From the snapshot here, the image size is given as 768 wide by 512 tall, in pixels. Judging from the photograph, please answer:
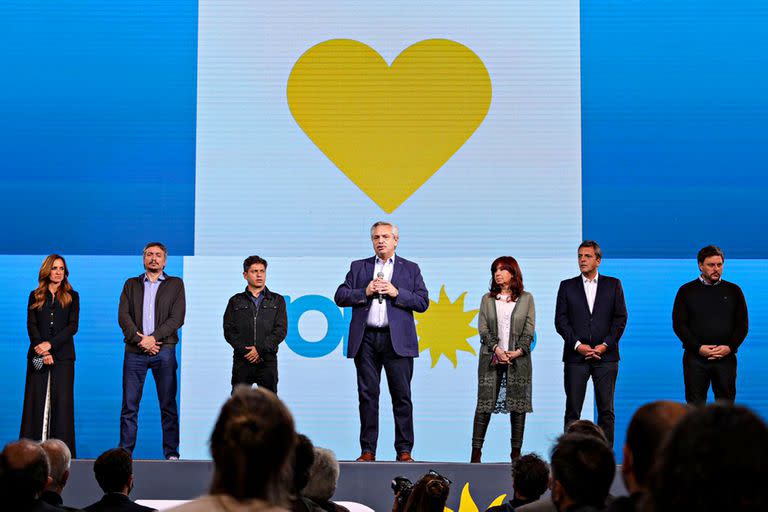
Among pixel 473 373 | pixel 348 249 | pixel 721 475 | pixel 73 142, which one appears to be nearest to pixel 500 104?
pixel 348 249

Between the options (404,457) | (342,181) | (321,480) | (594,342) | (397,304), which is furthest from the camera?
(342,181)

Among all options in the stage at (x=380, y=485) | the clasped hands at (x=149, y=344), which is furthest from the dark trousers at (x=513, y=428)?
the clasped hands at (x=149, y=344)

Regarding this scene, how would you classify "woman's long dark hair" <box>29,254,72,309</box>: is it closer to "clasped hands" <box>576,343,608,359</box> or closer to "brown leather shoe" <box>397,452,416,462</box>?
"brown leather shoe" <box>397,452,416,462</box>

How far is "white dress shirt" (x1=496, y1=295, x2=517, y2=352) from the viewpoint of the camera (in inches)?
214

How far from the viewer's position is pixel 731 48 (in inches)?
271

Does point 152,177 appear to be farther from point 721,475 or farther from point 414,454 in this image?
point 721,475

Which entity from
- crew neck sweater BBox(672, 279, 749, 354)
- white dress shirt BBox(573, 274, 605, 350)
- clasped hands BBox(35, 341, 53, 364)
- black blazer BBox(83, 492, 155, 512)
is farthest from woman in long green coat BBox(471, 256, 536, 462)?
black blazer BBox(83, 492, 155, 512)

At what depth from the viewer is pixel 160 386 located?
577 cm

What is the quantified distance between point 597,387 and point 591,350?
24 cm

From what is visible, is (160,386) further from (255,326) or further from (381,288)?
(381,288)

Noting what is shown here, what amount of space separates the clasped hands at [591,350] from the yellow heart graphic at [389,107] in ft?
6.37

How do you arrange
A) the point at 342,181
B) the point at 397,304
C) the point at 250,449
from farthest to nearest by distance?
the point at 342,181 → the point at 397,304 → the point at 250,449

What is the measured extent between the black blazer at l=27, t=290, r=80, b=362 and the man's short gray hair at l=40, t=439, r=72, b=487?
3024mm

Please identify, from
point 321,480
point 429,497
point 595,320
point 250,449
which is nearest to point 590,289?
point 595,320
